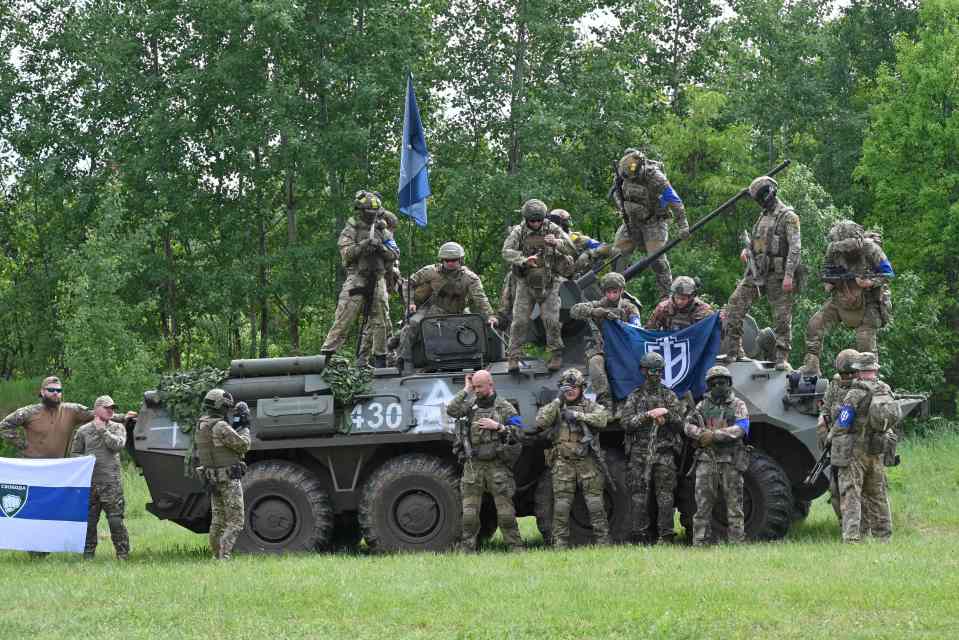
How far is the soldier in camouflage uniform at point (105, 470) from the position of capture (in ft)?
50.7

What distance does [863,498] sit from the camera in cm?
1460

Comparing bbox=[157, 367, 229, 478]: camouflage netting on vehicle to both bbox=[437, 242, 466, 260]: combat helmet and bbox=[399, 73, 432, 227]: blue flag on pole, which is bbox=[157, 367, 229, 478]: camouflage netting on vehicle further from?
bbox=[399, 73, 432, 227]: blue flag on pole

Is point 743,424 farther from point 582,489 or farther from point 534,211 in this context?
point 534,211

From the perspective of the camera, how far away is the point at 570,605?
1120cm

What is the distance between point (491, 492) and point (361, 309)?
143 inches

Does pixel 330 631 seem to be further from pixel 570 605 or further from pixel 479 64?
pixel 479 64

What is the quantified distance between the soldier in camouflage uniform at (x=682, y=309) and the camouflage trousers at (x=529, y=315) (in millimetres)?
1120

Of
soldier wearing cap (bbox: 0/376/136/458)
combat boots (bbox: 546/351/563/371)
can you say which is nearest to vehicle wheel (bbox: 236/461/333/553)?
soldier wearing cap (bbox: 0/376/136/458)

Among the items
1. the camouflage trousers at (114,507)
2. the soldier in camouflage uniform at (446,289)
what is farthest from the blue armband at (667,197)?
the camouflage trousers at (114,507)

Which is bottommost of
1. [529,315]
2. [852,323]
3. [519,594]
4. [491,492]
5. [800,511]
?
[519,594]

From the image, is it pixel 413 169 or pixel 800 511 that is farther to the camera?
pixel 413 169

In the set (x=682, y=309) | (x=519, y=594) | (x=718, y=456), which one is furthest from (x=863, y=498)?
(x=519, y=594)

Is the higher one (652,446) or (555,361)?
(555,361)

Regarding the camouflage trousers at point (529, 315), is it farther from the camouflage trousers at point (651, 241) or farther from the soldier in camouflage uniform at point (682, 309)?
the camouflage trousers at point (651, 241)
